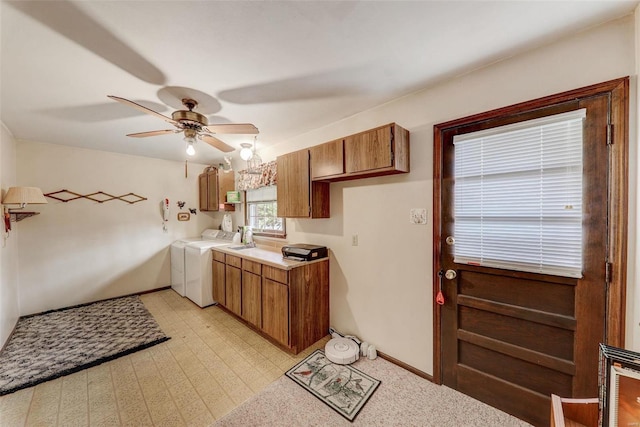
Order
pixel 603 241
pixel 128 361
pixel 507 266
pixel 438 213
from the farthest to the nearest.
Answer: pixel 128 361 → pixel 438 213 → pixel 507 266 → pixel 603 241

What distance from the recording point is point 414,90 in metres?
2.03

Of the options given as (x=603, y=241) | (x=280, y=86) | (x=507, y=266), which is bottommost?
(x=507, y=266)

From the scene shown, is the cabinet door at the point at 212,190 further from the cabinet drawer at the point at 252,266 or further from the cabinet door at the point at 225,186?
the cabinet drawer at the point at 252,266

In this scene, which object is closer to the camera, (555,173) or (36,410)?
(555,173)

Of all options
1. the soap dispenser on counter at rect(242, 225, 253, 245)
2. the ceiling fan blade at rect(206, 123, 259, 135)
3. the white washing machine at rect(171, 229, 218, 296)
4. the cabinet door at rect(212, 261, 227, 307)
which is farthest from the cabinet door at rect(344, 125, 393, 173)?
the white washing machine at rect(171, 229, 218, 296)

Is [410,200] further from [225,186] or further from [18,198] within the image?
[18,198]

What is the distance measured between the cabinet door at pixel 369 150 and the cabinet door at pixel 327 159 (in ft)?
0.22

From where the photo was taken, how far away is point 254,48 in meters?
1.47

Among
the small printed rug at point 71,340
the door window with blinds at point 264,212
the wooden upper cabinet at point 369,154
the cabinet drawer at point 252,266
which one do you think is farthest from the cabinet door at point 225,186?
the wooden upper cabinet at point 369,154

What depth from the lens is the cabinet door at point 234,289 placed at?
305cm

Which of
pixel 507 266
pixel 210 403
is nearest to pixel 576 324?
pixel 507 266

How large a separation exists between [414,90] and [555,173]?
118 centimetres

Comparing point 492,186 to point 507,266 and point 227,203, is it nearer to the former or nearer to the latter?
point 507,266

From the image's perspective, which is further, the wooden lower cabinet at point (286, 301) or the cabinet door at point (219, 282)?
the cabinet door at point (219, 282)
